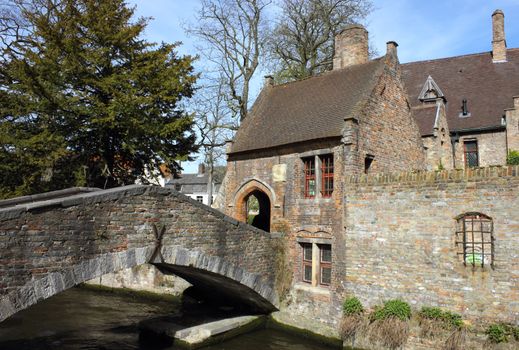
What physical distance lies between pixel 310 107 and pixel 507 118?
10.7 m

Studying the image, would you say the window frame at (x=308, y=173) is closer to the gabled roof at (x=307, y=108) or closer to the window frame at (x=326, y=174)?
the window frame at (x=326, y=174)

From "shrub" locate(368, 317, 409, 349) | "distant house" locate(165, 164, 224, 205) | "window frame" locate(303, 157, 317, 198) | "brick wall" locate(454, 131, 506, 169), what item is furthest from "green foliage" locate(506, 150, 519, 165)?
"distant house" locate(165, 164, 224, 205)

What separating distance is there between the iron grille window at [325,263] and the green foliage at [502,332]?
482cm

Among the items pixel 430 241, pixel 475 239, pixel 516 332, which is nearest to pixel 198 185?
pixel 430 241

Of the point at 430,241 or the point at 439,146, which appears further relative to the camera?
the point at 439,146

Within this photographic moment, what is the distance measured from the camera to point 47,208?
8281 millimetres

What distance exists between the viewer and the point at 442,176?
11109 millimetres

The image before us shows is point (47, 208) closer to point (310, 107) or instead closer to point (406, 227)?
point (406, 227)

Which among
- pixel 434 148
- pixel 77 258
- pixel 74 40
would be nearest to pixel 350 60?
pixel 434 148

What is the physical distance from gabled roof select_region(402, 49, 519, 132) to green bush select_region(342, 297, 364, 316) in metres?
13.6

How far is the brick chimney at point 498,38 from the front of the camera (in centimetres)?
2440

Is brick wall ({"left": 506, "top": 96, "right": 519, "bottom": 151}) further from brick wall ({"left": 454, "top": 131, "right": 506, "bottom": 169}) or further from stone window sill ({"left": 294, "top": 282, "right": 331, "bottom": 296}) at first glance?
stone window sill ({"left": 294, "top": 282, "right": 331, "bottom": 296})

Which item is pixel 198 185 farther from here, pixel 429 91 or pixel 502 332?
pixel 502 332

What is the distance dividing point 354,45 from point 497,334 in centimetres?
1280
